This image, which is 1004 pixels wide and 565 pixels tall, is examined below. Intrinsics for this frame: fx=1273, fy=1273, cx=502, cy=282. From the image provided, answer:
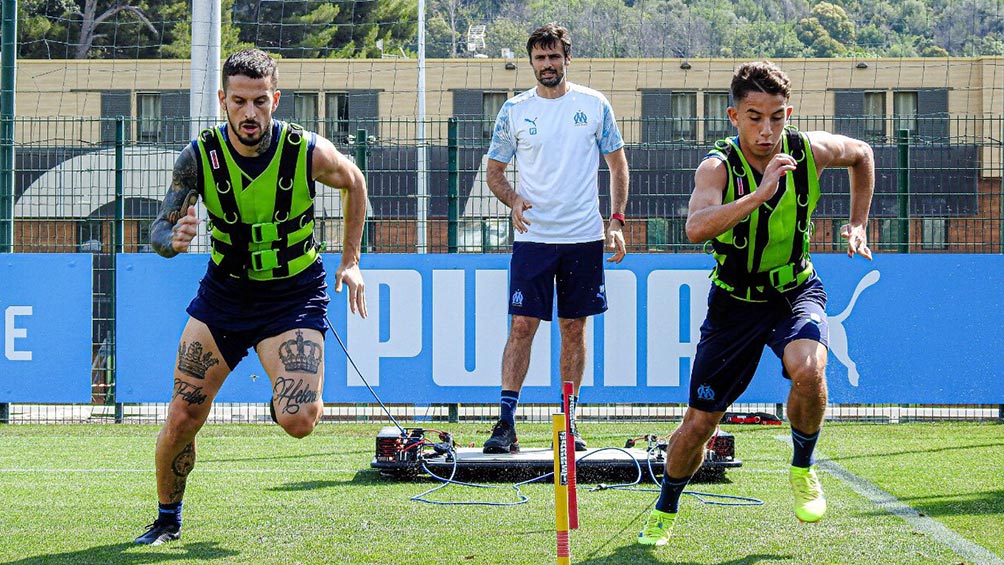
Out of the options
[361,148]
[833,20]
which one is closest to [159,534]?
[361,148]

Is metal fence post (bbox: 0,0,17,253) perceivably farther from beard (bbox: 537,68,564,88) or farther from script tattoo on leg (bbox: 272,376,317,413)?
script tattoo on leg (bbox: 272,376,317,413)

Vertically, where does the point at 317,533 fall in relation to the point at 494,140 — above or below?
below

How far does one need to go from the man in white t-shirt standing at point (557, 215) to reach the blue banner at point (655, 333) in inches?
122

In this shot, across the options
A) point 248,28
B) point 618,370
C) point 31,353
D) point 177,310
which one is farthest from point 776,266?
point 248,28

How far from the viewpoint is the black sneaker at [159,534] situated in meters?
5.42

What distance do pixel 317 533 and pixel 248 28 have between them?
27637 millimetres

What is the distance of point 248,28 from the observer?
104 ft

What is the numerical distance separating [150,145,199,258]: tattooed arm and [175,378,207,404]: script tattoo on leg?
1.92 feet

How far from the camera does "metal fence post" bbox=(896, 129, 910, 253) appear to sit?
11453mm

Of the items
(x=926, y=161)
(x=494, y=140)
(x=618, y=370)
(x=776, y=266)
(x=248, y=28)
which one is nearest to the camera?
(x=776, y=266)

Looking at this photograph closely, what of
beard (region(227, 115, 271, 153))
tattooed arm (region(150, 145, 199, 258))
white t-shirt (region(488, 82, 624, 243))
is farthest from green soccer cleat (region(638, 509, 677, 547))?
white t-shirt (region(488, 82, 624, 243))

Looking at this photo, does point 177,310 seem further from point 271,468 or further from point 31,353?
point 271,468

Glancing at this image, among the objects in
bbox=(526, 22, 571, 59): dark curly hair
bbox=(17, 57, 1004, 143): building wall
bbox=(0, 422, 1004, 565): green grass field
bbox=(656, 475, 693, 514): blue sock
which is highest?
bbox=(17, 57, 1004, 143): building wall

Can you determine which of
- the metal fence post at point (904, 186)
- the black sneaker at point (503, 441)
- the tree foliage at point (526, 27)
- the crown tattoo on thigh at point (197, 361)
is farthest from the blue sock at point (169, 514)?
the tree foliage at point (526, 27)
